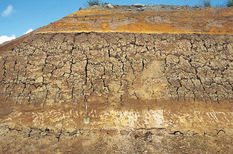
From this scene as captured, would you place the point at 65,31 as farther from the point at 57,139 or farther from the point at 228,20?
the point at 228,20

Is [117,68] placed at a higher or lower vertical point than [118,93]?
higher

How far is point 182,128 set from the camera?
2.79 meters

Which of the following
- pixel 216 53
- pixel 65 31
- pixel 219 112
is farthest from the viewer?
pixel 65 31

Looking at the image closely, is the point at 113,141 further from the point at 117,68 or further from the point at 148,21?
the point at 148,21

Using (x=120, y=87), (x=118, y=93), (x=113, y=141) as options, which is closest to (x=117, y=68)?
(x=120, y=87)

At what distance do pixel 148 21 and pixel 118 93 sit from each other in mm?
2401

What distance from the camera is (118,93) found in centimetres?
326

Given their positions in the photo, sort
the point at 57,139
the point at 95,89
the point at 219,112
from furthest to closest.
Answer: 1. the point at 95,89
2. the point at 219,112
3. the point at 57,139

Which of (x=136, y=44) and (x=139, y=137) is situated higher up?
(x=136, y=44)

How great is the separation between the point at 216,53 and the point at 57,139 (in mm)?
3952

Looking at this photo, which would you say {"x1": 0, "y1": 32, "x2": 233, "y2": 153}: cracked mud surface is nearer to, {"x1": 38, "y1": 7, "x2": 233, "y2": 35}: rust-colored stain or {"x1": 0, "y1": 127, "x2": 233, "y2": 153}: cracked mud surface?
{"x1": 0, "y1": 127, "x2": 233, "y2": 153}: cracked mud surface

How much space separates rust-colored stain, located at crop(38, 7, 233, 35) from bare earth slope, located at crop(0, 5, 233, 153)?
0.10ft

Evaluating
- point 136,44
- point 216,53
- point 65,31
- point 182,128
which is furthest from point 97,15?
point 182,128

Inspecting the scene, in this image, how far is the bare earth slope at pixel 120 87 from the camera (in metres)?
2.59
